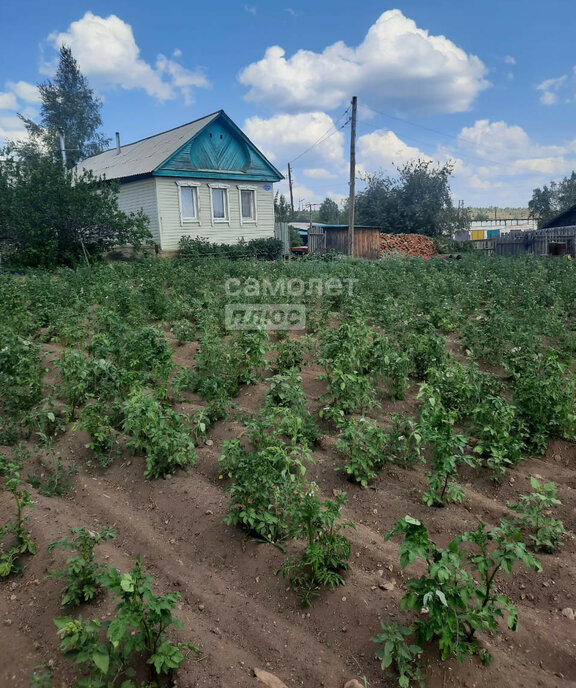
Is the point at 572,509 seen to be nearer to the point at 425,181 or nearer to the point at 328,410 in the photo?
the point at 328,410

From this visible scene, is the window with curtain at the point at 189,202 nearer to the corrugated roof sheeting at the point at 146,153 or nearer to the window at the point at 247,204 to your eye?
the corrugated roof sheeting at the point at 146,153

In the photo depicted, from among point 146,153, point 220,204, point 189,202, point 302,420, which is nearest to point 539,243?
point 220,204

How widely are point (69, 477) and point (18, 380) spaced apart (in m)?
1.40

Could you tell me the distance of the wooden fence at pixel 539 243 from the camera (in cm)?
2055

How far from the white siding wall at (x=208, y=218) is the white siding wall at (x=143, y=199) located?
215mm

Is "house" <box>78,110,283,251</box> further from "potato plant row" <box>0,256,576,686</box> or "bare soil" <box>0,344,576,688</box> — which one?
"bare soil" <box>0,344,576,688</box>

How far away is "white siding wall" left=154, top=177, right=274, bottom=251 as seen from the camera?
60.1ft

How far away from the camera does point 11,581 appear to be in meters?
2.87

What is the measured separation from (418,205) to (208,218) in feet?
59.7

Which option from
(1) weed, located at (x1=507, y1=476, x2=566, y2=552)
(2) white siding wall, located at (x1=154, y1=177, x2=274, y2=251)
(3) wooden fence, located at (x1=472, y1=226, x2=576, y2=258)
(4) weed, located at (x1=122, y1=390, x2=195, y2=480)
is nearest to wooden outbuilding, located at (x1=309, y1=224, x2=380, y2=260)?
(2) white siding wall, located at (x1=154, y1=177, x2=274, y2=251)

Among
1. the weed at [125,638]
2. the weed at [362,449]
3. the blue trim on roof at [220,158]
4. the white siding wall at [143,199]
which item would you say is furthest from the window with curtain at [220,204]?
the weed at [125,638]

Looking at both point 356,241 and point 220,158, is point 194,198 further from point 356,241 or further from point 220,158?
point 356,241

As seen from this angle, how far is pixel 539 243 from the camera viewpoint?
21828mm

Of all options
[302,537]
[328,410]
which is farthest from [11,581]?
[328,410]
